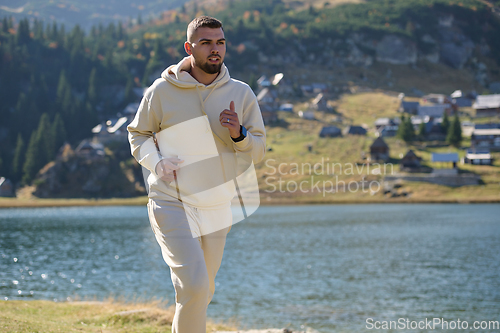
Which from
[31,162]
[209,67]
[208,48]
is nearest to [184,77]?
[209,67]

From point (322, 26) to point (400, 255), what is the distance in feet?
529

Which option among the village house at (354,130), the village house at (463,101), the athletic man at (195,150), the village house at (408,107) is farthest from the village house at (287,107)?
the athletic man at (195,150)

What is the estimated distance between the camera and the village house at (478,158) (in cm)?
8200

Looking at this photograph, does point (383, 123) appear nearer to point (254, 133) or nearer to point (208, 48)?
point (254, 133)

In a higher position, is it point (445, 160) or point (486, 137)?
point (486, 137)

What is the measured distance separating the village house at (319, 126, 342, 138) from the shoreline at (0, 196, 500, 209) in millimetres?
31422

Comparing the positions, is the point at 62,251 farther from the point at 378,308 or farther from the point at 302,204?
the point at 302,204

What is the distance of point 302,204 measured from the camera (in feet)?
228

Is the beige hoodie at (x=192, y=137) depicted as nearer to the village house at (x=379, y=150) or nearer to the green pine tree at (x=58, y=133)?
the village house at (x=379, y=150)

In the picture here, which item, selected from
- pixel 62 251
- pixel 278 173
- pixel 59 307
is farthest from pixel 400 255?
pixel 278 173

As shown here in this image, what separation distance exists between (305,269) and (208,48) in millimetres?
21117

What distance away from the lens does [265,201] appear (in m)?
71.9

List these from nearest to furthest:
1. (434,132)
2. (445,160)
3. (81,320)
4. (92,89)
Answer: (81,320) < (445,160) < (434,132) < (92,89)

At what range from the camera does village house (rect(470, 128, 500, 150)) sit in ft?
297
